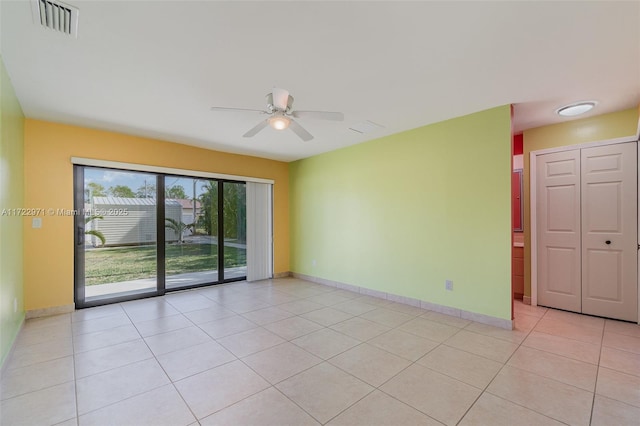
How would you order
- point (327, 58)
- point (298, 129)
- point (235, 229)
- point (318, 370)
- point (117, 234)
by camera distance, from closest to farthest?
point (327, 58), point (318, 370), point (298, 129), point (117, 234), point (235, 229)

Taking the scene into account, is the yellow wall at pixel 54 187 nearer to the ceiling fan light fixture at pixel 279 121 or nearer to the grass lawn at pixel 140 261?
the grass lawn at pixel 140 261

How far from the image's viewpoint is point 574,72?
8.14 feet

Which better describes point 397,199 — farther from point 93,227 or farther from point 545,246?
point 93,227

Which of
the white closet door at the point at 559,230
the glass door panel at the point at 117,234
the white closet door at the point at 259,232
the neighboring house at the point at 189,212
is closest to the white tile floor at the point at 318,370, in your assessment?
the white closet door at the point at 559,230

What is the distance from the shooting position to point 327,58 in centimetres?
226

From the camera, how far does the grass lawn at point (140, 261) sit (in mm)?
4172

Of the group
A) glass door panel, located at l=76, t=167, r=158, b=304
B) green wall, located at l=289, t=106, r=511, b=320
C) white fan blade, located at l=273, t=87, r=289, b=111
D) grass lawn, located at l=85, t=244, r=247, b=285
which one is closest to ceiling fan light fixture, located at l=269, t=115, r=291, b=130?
white fan blade, located at l=273, t=87, r=289, b=111

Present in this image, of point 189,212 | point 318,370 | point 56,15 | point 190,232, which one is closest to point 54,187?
point 189,212

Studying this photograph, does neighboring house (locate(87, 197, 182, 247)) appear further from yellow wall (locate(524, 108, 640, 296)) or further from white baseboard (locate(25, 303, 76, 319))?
yellow wall (locate(524, 108, 640, 296))

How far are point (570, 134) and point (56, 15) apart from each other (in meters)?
5.48

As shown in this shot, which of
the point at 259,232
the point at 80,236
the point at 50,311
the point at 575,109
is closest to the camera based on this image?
the point at 575,109

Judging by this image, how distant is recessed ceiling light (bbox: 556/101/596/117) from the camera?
3146mm

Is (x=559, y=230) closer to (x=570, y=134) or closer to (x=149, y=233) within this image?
(x=570, y=134)

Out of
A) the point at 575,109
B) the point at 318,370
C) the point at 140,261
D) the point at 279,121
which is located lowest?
the point at 318,370
